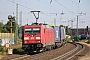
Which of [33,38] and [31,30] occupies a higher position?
[31,30]

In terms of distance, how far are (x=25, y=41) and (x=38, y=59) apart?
6.60m

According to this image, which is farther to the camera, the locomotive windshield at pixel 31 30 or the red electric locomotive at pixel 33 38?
the locomotive windshield at pixel 31 30

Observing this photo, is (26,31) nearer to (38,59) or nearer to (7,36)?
(38,59)

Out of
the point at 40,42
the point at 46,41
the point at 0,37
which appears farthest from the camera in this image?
the point at 0,37

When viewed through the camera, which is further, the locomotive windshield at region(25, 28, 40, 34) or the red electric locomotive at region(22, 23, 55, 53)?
the locomotive windshield at region(25, 28, 40, 34)

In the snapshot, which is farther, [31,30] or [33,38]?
[31,30]

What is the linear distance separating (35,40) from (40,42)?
63 cm

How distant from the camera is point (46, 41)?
30516 millimetres

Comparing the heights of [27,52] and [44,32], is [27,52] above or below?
below

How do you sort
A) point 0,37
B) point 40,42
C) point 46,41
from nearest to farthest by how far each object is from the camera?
point 40,42, point 46,41, point 0,37

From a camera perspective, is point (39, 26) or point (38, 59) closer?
point (38, 59)

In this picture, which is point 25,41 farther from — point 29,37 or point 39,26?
point 39,26

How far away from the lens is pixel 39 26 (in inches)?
1095

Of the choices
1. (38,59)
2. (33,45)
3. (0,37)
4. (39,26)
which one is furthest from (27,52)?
(0,37)
